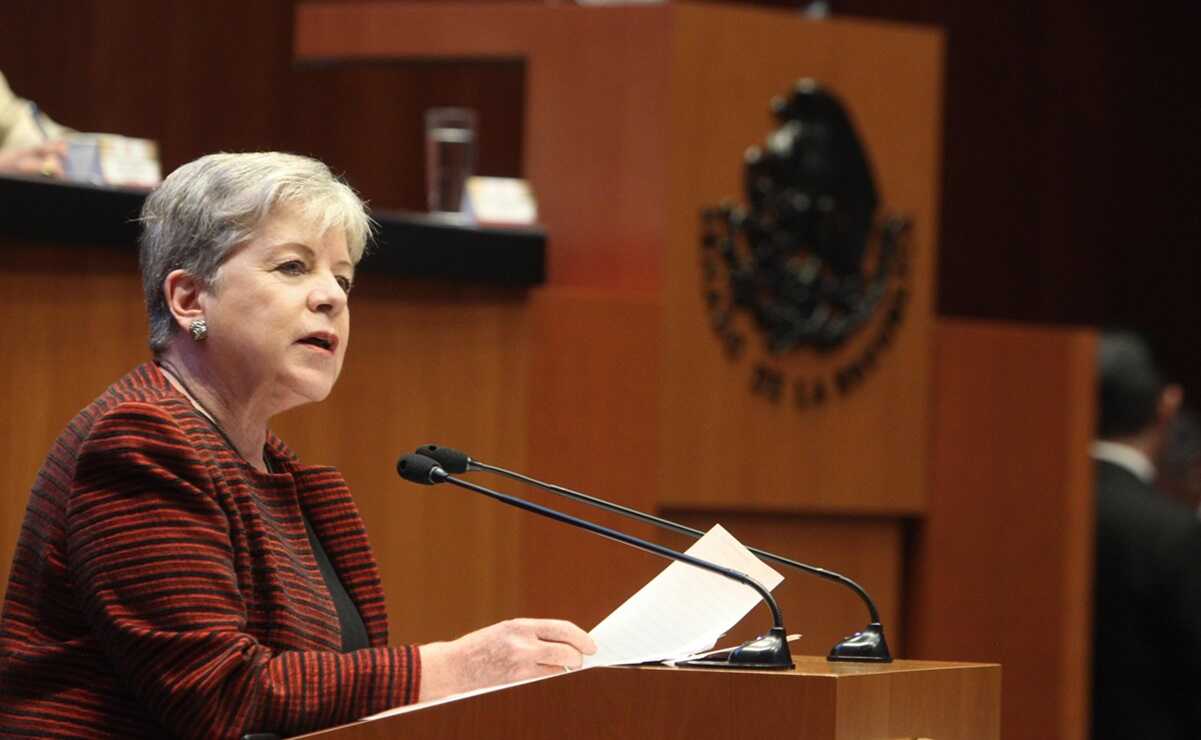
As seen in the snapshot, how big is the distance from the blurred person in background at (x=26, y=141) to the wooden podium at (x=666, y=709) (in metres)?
1.86

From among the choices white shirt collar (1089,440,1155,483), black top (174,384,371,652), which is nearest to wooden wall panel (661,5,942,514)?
white shirt collar (1089,440,1155,483)

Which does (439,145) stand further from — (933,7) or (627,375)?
(933,7)

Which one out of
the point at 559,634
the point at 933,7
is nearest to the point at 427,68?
the point at 933,7

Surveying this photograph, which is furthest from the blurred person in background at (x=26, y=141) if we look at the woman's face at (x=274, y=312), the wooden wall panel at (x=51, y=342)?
the woman's face at (x=274, y=312)

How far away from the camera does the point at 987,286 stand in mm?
7820

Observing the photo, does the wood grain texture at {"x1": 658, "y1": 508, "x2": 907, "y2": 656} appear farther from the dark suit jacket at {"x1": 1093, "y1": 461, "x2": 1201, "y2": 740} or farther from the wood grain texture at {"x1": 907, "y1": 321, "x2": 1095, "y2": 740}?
the dark suit jacket at {"x1": 1093, "y1": 461, "x2": 1201, "y2": 740}

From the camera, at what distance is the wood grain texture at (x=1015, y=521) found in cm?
535

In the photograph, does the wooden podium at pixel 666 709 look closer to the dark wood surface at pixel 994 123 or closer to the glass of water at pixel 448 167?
the glass of water at pixel 448 167

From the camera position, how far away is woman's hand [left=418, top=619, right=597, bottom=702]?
2268 mm

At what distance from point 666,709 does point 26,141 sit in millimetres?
2456

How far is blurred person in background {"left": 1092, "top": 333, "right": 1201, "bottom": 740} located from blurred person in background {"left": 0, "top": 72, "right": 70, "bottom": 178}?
247 cm

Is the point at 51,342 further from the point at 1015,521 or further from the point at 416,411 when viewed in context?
the point at 1015,521

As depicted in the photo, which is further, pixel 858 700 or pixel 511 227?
pixel 511 227

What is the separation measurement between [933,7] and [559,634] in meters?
5.71
